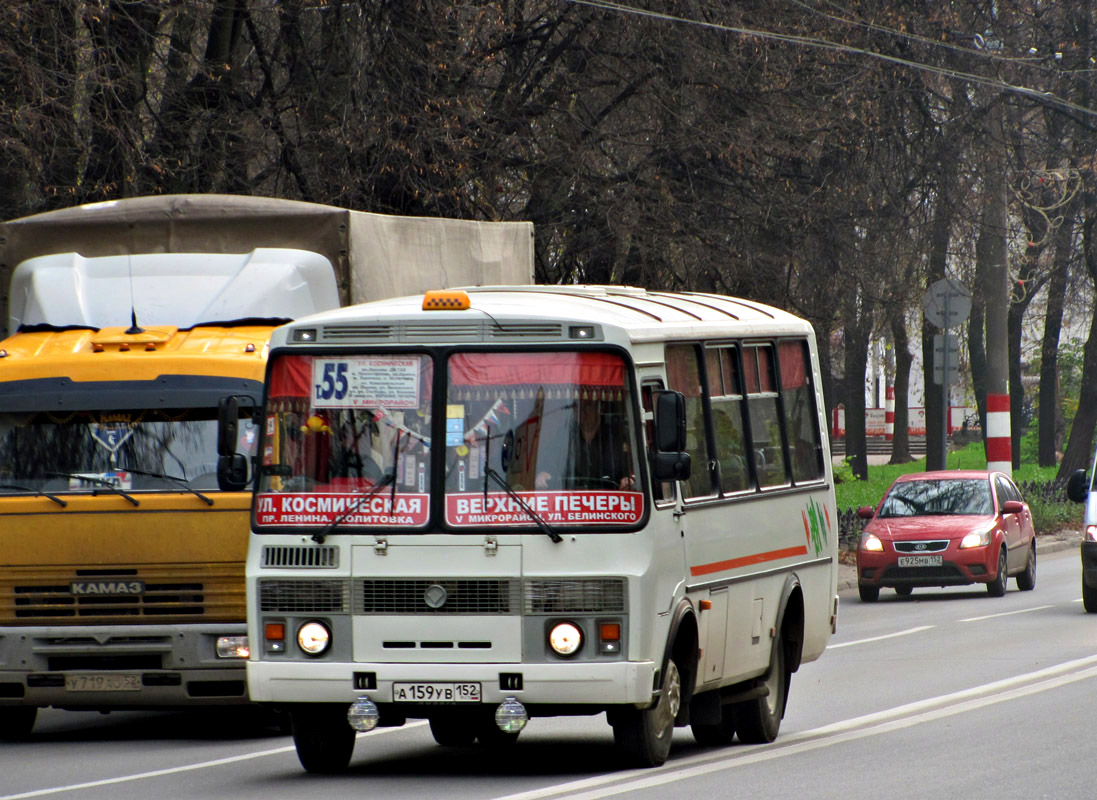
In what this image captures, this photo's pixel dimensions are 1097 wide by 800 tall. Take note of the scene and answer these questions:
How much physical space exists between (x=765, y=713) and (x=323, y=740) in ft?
8.77

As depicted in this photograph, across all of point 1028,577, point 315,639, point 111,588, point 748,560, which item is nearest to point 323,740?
point 315,639

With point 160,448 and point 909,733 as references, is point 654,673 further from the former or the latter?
point 160,448

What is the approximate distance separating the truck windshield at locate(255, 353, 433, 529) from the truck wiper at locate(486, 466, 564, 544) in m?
0.32

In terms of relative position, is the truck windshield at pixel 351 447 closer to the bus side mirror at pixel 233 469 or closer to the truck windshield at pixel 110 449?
the bus side mirror at pixel 233 469

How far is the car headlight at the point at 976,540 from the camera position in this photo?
22281mm

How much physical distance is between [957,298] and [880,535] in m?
4.52

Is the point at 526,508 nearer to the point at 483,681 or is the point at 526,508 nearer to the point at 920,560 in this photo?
the point at 483,681

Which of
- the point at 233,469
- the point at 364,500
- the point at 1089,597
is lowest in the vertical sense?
the point at 1089,597

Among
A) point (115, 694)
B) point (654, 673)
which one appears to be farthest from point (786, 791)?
point (115, 694)

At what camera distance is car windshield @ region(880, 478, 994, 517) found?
920 inches

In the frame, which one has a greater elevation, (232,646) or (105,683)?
(232,646)

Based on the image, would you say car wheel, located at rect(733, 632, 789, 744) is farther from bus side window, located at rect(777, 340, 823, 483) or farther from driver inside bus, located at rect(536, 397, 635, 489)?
driver inside bus, located at rect(536, 397, 635, 489)

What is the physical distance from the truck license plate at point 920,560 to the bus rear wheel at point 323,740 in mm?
13781

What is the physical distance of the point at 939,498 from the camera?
77.6ft
